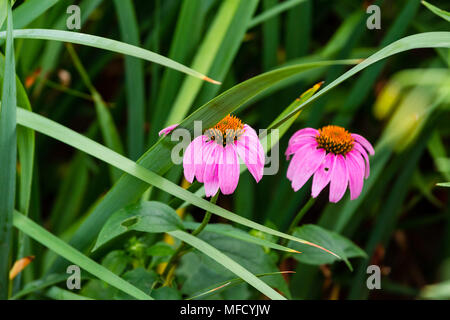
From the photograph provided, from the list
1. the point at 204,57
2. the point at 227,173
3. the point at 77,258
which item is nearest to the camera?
the point at 227,173

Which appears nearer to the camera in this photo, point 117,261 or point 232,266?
point 232,266

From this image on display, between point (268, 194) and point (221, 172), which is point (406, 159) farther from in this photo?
point (221, 172)

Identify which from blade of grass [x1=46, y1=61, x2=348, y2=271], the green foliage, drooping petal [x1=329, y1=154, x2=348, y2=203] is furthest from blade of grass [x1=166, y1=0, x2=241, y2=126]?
drooping petal [x1=329, y1=154, x2=348, y2=203]

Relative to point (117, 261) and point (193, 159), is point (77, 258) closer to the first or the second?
point (117, 261)

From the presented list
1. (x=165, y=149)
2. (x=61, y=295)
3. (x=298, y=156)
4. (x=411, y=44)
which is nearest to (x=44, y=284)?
(x=61, y=295)
